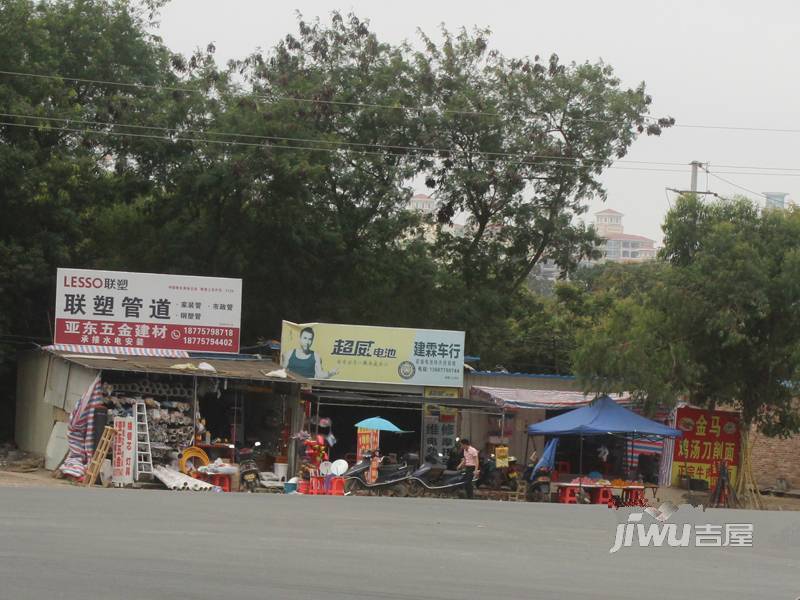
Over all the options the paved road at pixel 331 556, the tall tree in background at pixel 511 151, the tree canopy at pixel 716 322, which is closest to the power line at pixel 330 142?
the tall tree in background at pixel 511 151

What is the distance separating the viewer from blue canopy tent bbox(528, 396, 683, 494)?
27.8 meters

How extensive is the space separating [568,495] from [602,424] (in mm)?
1996

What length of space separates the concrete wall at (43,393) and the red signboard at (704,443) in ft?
54.0

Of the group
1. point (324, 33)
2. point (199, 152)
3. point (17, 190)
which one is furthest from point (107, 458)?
point (324, 33)

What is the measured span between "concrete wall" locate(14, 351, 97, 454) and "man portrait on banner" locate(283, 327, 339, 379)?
5511mm

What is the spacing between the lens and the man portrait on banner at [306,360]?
29925mm

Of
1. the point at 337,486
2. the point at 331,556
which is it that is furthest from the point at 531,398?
the point at 331,556

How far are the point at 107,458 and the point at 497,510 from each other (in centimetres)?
916

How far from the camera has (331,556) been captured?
1177cm

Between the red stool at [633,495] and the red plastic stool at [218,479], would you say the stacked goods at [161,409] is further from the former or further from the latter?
the red stool at [633,495]

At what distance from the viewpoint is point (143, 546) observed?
11625mm

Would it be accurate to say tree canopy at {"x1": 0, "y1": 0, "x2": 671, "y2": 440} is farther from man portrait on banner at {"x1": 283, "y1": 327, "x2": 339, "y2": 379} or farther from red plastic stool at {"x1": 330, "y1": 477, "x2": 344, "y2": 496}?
red plastic stool at {"x1": 330, "y1": 477, "x2": 344, "y2": 496}

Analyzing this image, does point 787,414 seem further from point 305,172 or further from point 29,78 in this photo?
point 29,78

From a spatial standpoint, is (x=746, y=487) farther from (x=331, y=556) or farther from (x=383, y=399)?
(x=331, y=556)
